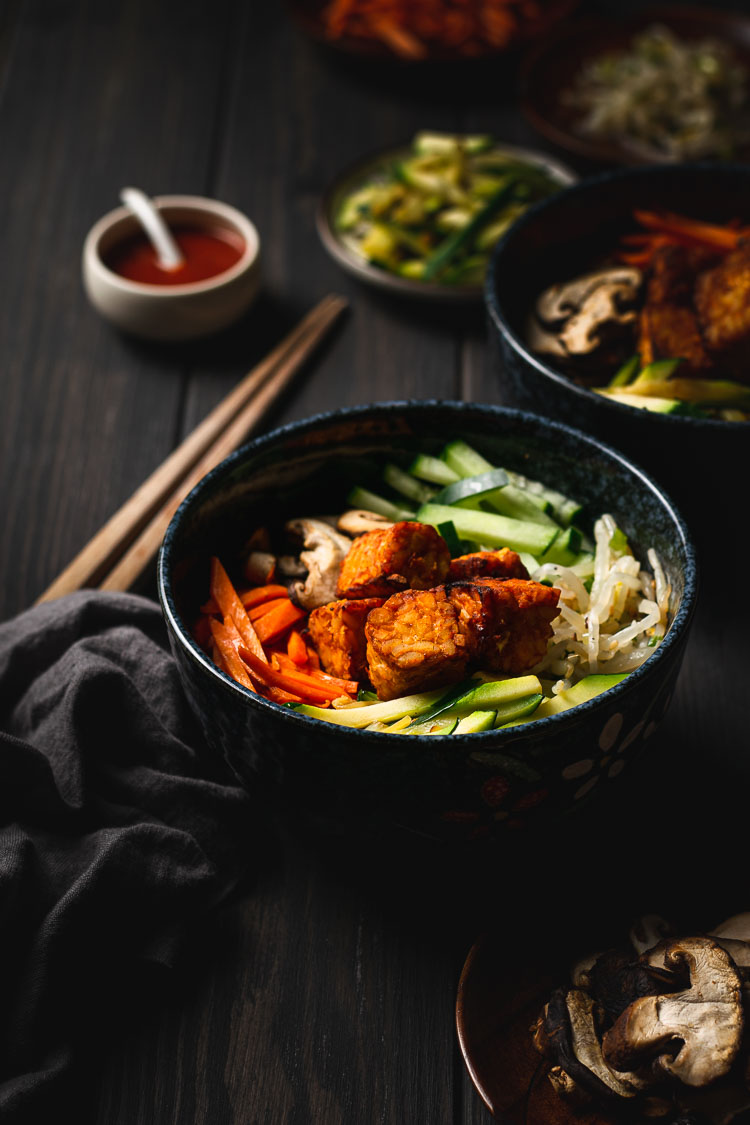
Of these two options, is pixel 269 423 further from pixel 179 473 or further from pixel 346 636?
pixel 346 636

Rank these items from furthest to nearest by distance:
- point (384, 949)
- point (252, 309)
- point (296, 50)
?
point (296, 50)
point (252, 309)
point (384, 949)

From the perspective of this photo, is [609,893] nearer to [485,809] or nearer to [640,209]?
[485,809]

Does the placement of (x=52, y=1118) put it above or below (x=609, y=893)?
above

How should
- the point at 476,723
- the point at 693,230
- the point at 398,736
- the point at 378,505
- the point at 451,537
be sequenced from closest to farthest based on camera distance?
the point at 398,736 < the point at 476,723 < the point at 451,537 < the point at 378,505 < the point at 693,230

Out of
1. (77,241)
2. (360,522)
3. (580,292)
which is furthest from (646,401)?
(77,241)

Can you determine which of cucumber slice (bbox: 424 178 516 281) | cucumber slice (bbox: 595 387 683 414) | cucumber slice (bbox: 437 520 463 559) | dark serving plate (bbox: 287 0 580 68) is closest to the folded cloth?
cucumber slice (bbox: 437 520 463 559)

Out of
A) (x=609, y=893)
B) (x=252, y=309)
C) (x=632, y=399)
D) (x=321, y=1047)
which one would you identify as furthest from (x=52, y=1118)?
(x=252, y=309)

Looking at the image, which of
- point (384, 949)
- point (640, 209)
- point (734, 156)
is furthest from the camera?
point (734, 156)
